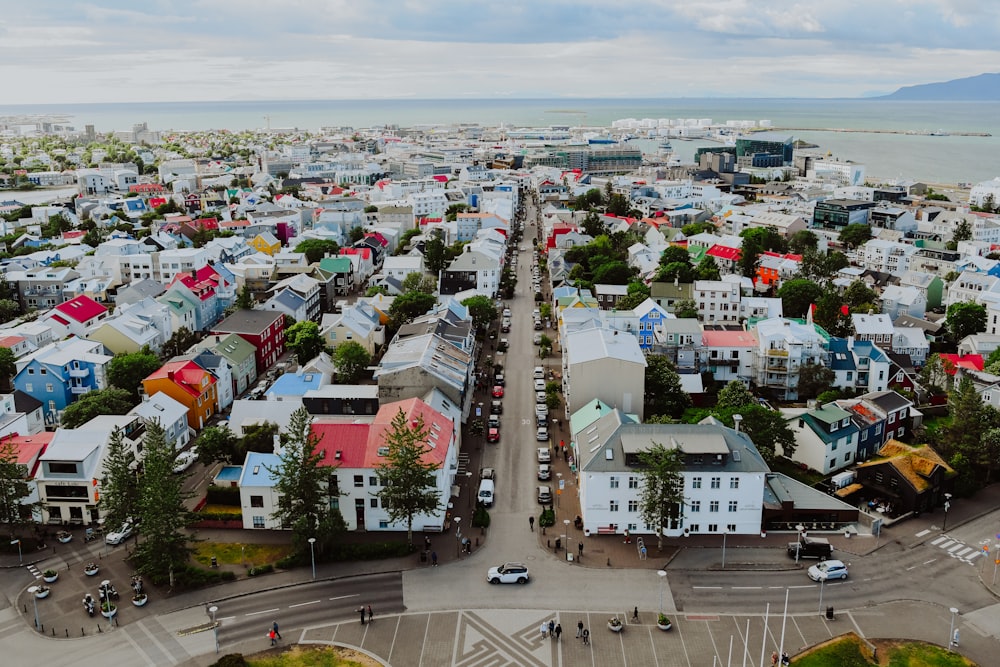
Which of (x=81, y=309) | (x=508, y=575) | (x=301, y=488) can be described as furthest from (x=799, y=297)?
(x=81, y=309)

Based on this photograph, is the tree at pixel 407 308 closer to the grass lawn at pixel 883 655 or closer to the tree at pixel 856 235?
the grass lawn at pixel 883 655

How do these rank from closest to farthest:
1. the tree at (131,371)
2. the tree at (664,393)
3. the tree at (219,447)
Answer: the tree at (219,447)
the tree at (664,393)
the tree at (131,371)

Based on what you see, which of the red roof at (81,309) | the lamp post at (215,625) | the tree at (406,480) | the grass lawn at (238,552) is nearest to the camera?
the lamp post at (215,625)

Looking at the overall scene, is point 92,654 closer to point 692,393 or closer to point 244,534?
point 244,534

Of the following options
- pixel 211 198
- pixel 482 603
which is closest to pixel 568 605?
pixel 482 603

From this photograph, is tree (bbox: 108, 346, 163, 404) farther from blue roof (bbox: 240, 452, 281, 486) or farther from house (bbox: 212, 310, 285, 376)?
blue roof (bbox: 240, 452, 281, 486)

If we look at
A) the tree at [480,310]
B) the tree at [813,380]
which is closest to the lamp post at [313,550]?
the tree at [813,380]

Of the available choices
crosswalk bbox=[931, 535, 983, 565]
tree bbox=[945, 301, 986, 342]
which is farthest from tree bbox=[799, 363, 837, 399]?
tree bbox=[945, 301, 986, 342]
